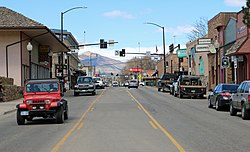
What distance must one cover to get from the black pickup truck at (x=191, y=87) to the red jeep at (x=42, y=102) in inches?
924

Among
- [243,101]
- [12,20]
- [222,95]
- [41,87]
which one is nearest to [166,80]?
[12,20]

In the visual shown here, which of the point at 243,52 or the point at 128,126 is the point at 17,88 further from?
the point at 128,126

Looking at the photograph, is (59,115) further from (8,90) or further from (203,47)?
(203,47)

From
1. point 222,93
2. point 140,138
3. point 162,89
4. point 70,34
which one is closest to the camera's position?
point 140,138

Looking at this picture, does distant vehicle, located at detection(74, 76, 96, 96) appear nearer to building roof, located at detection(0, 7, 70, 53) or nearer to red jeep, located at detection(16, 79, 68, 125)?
building roof, located at detection(0, 7, 70, 53)

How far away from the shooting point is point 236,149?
1159 cm

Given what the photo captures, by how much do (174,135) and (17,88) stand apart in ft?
88.2

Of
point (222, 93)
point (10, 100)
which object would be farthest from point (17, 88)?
point (222, 93)

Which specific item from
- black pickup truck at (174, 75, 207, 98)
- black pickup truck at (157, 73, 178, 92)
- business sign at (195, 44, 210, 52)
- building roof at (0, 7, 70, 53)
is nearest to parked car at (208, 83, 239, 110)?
black pickup truck at (174, 75, 207, 98)

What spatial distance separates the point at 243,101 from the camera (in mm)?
21062

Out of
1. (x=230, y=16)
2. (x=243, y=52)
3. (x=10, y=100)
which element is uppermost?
(x=230, y=16)

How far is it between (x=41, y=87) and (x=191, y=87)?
2393 cm

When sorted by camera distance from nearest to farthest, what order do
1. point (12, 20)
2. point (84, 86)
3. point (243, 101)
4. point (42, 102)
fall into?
point (42, 102) < point (243, 101) < point (12, 20) < point (84, 86)

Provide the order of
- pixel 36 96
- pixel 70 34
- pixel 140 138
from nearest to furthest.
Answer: pixel 140 138, pixel 36 96, pixel 70 34
